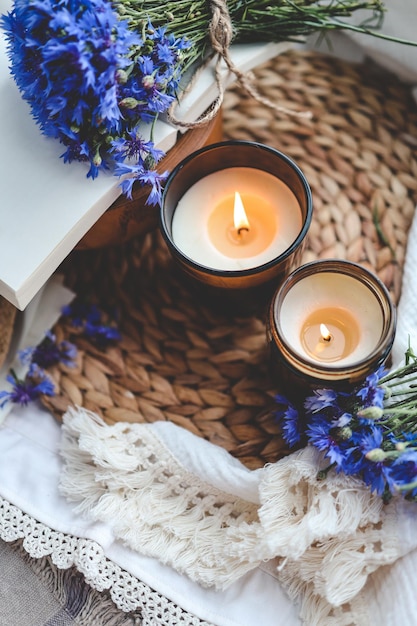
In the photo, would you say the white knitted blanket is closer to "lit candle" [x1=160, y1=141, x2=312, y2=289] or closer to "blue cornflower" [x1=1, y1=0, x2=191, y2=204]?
"lit candle" [x1=160, y1=141, x2=312, y2=289]

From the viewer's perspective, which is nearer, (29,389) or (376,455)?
(376,455)

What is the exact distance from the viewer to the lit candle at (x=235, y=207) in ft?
2.71

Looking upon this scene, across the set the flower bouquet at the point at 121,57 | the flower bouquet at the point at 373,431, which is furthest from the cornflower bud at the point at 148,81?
the flower bouquet at the point at 373,431

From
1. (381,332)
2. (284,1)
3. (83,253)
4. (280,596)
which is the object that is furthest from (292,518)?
(284,1)

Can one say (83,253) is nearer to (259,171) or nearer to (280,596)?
(259,171)

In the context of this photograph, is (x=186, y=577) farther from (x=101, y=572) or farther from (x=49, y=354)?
(x=49, y=354)

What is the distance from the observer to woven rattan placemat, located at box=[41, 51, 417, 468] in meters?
0.88

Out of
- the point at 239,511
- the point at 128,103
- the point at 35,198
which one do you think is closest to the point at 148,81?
the point at 128,103

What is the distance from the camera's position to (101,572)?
31.2 inches

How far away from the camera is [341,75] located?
988 millimetres

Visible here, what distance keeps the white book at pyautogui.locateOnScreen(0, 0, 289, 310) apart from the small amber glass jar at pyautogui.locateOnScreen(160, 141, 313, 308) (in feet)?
0.21

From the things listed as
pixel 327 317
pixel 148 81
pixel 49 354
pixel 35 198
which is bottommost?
pixel 49 354

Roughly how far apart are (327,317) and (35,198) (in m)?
0.34

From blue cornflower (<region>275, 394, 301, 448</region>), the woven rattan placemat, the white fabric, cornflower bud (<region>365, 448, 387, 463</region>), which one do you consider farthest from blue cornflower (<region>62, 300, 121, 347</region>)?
cornflower bud (<region>365, 448, 387, 463</region>)
